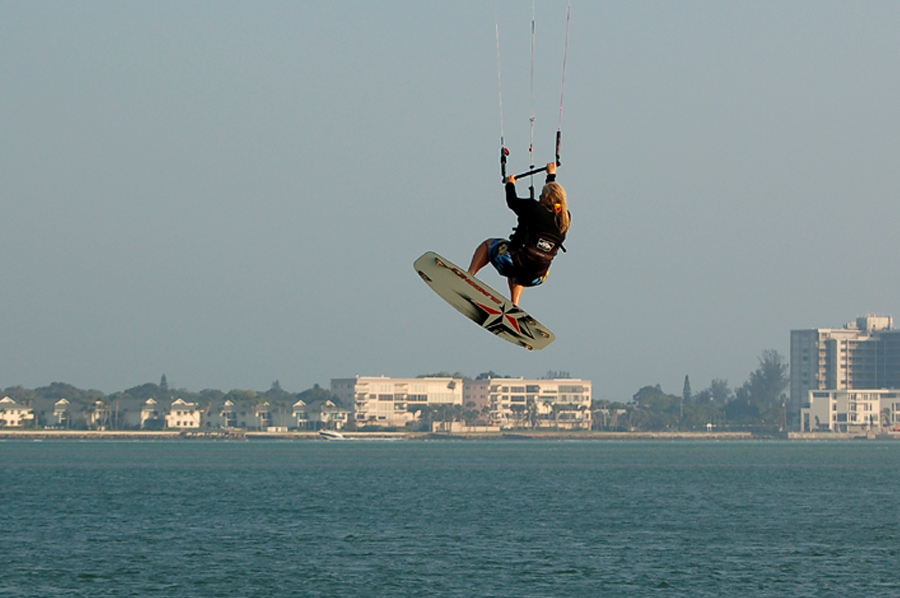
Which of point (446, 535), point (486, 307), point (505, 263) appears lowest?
point (446, 535)

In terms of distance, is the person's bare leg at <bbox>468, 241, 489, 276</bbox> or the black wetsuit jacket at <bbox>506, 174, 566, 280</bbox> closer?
the black wetsuit jacket at <bbox>506, 174, 566, 280</bbox>

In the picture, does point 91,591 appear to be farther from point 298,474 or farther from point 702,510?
point 298,474

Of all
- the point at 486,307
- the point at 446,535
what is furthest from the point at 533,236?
the point at 446,535

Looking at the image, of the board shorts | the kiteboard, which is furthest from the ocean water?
the board shorts

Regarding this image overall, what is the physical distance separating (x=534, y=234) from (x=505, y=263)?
2.60ft

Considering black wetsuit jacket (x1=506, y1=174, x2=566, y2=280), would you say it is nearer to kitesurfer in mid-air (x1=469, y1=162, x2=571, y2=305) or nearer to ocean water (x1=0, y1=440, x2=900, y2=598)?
kitesurfer in mid-air (x1=469, y1=162, x2=571, y2=305)

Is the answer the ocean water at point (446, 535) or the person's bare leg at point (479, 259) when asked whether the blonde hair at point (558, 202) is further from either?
the ocean water at point (446, 535)

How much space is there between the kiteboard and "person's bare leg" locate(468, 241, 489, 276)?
18cm

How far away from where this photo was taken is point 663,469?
156 m

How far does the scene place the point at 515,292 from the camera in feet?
67.3

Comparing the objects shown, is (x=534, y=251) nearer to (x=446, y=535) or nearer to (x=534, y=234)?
(x=534, y=234)

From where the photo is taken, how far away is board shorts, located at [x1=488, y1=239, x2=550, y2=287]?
19922 millimetres

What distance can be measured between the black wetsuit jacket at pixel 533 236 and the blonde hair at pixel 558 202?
0.08m

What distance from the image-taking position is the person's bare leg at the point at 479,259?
20.5m
